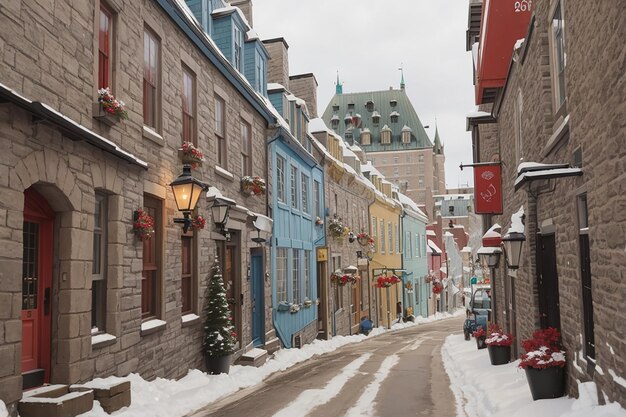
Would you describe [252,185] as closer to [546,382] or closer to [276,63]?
[276,63]

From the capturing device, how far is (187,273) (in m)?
11.3

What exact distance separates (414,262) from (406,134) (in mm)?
54004

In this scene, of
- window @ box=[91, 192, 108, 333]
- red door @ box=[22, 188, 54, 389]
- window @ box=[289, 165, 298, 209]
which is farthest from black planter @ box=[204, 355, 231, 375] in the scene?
window @ box=[289, 165, 298, 209]

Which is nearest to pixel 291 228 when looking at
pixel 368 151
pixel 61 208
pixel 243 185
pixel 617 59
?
pixel 243 185

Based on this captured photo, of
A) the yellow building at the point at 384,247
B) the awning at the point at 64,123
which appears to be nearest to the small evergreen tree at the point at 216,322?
the awning at the point at 64,123

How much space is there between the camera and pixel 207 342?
1150 cm

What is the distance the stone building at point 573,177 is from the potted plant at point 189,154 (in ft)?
18.8

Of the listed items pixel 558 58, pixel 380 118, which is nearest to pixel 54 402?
pixel 558 58

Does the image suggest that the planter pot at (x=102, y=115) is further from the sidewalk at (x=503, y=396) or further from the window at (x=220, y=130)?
the sidewalk at (x=503, y=396)

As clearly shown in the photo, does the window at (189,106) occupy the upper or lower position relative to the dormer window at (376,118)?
lower

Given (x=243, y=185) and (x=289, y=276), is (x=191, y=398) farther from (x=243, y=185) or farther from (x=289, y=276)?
(x=289, y=276)

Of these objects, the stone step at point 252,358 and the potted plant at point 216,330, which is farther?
the stone step at point 252,358

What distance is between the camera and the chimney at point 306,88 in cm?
2503

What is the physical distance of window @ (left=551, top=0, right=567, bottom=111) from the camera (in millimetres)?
8094
